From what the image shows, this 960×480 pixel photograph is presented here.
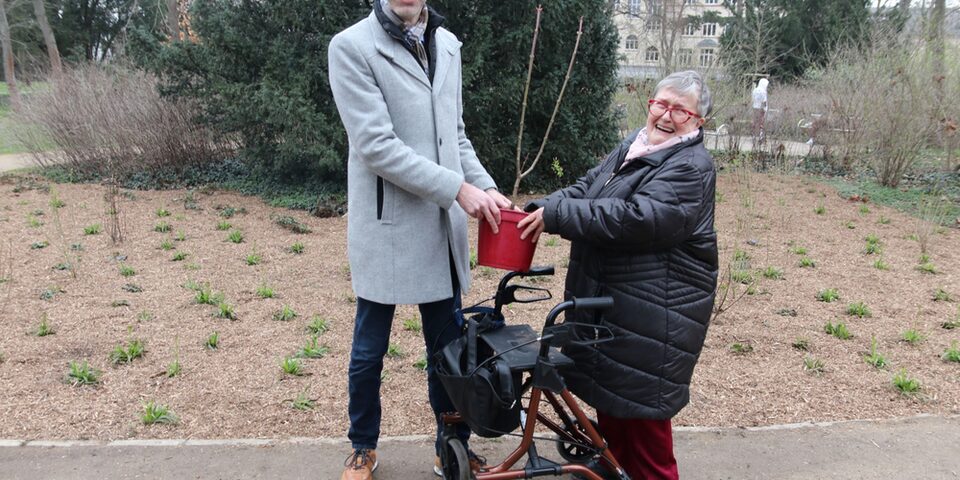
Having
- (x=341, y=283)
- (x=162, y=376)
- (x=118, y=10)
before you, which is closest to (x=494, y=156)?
(x=341, y=283)

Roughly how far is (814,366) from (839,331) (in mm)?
662

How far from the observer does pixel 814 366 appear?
13.4 feet

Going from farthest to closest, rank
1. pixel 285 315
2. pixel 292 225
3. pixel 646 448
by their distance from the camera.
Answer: pixel 292 225 < pixel 285 315 < pixel 646 448

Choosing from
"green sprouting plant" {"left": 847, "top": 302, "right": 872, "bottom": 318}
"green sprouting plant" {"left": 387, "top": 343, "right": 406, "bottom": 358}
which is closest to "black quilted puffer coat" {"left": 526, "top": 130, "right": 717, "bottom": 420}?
"green sprouting plant" {"left": 387, "top": 343, "right": 406, "bottom": 358}

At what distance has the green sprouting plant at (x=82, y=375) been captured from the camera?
370cm

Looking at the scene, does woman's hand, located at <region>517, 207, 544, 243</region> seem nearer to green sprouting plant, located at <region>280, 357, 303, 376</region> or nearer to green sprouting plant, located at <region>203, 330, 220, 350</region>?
green sprouting plant, located at <region>280, 357, 303, 376</region>

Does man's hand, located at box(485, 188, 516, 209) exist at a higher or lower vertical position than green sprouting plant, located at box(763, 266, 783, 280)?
higher

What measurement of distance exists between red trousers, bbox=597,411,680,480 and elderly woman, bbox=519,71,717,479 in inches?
6.8

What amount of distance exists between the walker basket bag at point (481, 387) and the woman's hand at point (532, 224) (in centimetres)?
43

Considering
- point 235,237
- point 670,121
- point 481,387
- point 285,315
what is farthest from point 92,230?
point 670,121

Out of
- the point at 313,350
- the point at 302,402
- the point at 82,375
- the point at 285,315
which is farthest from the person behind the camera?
the point at 285,315

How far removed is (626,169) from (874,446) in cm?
203

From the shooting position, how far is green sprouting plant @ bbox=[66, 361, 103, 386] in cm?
370

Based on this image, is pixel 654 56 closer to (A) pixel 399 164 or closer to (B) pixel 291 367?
(B) pixel 291 367
